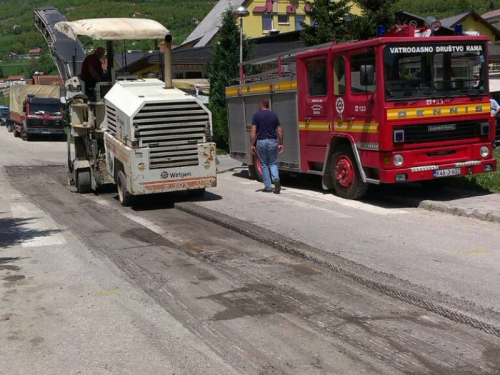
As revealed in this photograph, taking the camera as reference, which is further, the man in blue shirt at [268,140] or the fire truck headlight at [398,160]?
the man in blue shirt at [268,140]

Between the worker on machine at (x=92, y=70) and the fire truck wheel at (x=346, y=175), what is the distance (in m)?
5.50

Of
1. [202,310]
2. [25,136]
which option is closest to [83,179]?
[202,310]

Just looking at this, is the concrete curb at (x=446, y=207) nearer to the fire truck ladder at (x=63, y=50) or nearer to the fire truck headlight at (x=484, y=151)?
the fire truck headlight at (x=484, y=151)

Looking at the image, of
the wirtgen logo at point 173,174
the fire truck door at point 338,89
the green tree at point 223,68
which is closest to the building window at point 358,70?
the fire truck door at point 338,89

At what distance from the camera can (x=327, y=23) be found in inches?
1220

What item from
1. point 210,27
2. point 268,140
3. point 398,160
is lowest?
point 398,160

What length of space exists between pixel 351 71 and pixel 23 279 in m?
6.97

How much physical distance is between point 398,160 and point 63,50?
435 inches

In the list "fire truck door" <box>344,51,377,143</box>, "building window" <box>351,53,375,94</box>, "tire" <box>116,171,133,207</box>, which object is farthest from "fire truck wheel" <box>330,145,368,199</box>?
"tire" <box>116,171,133,207</box>

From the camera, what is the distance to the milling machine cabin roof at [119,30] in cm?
1419

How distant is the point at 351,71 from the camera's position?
12.4 m

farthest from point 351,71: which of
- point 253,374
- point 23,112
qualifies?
point 23,112

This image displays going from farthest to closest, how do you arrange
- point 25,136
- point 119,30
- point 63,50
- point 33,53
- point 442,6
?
point 33,53 → point 442,6 → point 25,136 → point 63,50 → point 119,30

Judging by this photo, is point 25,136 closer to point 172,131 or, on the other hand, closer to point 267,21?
point 172,131
